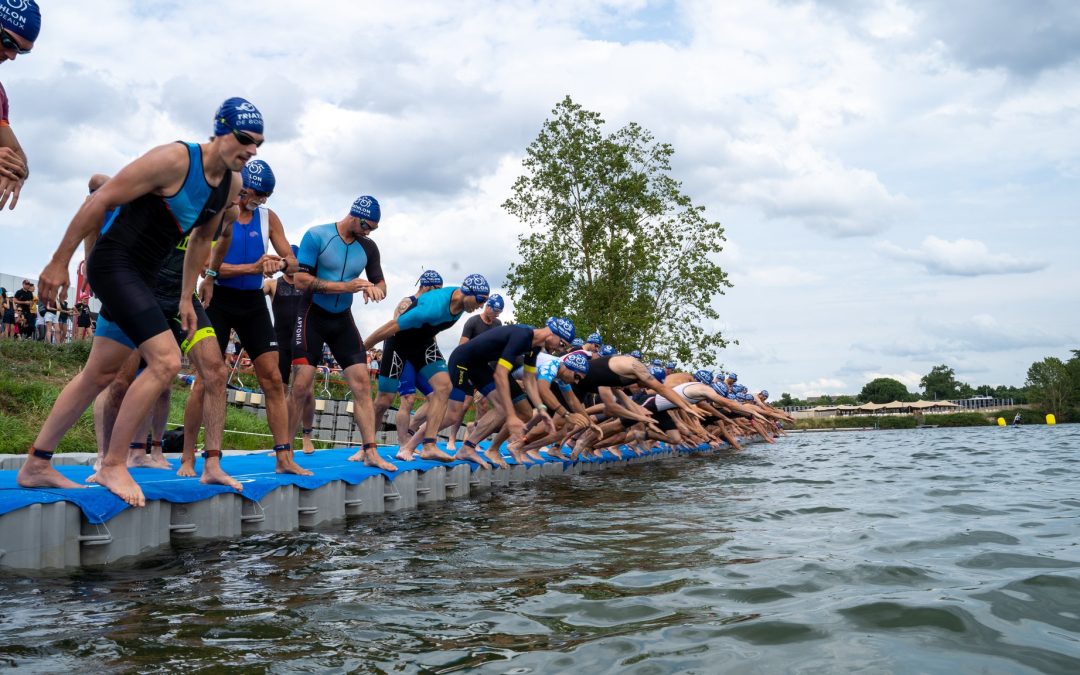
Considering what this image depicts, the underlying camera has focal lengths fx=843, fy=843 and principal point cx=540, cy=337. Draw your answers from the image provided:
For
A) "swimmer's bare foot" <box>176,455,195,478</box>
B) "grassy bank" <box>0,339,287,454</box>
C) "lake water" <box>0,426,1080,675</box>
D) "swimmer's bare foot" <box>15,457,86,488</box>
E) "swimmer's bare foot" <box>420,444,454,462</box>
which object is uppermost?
"grassy bank" <box>0,339,287,454</box>

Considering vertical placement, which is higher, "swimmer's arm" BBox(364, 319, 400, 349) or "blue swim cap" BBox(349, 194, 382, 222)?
"blue swim cap" BBox(349, 194, 382, 222)

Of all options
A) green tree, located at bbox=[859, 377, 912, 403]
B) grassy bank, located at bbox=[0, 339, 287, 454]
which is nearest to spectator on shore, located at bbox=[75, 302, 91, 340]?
grassy bank, located at bbox=[0, 339, 287, 454]

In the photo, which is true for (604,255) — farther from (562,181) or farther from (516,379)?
(516,379)

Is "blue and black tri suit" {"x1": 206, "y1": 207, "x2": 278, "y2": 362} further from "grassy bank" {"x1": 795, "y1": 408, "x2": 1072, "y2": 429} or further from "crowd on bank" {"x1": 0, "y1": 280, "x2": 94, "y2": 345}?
"grassy bank" {"x1": 795, "y1": 408, "x2": 1072, "y2": 429}

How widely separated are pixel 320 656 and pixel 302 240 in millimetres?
5483

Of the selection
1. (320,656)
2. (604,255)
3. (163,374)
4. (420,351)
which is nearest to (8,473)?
(163,374)

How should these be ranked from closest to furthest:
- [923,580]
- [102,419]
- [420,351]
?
[923,580] < [102,419] < [420,351]

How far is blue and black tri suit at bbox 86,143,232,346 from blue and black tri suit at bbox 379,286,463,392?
4.39 m

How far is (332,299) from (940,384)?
153 meters

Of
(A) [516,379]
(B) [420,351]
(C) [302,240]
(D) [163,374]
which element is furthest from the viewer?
(A) [516,379]

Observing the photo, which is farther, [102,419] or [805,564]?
[102,419]

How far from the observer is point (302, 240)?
786cm

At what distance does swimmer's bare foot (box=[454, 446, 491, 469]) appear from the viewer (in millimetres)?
10172

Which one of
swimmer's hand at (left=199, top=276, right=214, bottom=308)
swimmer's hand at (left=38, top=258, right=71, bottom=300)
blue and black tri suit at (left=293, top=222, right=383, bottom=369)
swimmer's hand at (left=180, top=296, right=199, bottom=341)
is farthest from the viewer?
blue and black tri suit at (left=293, top=222, right=383, bottom=369)
